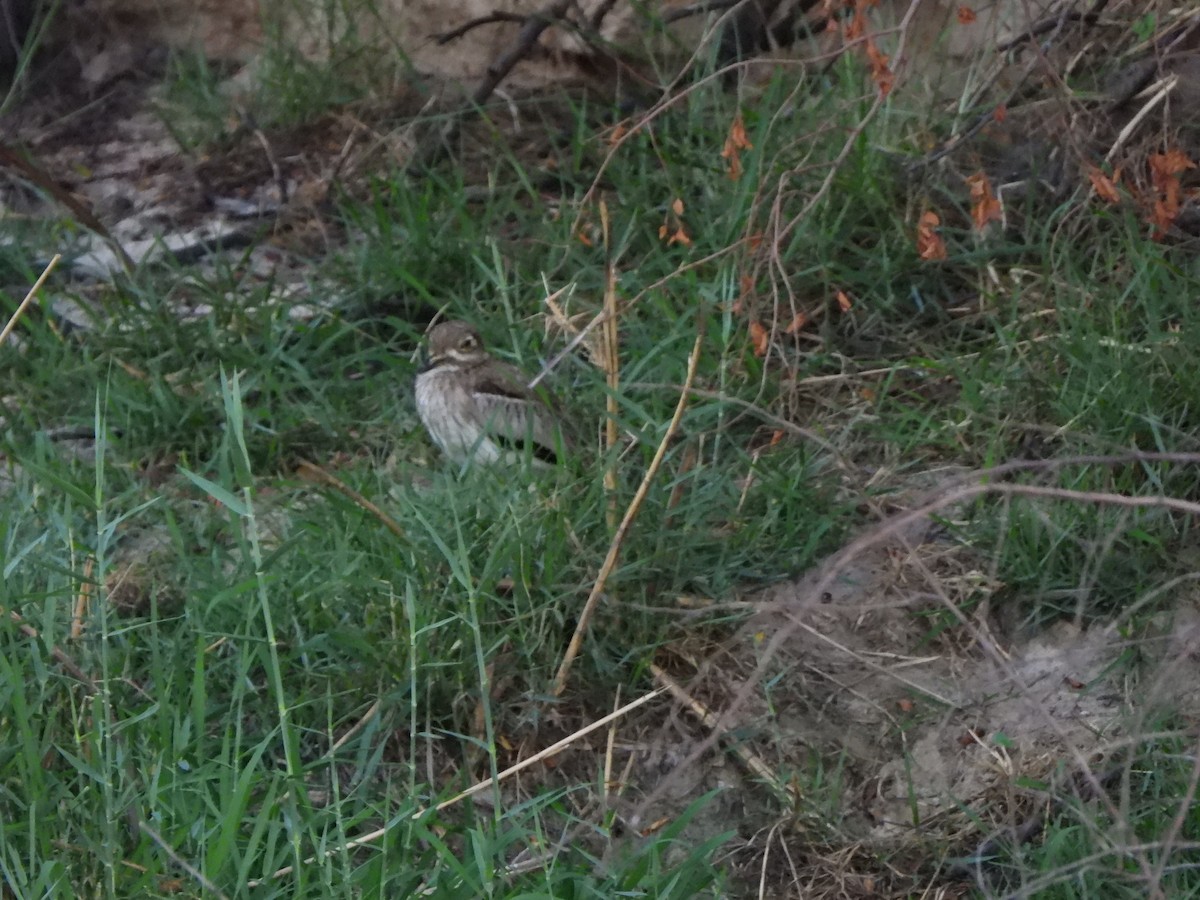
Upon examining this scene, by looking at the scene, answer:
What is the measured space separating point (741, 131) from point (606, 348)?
0.74 m

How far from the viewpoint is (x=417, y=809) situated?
2768 millimetres

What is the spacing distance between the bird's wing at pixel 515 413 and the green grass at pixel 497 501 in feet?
0.40

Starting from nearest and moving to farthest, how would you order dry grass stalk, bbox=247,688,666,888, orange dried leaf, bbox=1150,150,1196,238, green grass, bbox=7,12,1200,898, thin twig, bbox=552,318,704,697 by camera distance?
dry grass stalk, bbox=247,688,666,888 → green grass, bbox=7,12,1200,898 → thin twig, bbox=552,318,704,697 → orange dried leaf, bbox=1150,150,1196,238

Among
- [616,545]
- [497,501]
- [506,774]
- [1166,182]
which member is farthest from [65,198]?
[1166,182]

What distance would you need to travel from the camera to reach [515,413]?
13.0 feet

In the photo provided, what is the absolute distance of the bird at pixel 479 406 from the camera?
3.80 meters

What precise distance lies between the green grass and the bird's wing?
12 centimetres

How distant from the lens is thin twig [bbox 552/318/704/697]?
2.90m

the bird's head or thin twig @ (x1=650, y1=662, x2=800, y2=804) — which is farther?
the bird's head

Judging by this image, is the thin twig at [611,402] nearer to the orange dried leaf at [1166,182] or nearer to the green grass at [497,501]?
the green grass at [497,501]

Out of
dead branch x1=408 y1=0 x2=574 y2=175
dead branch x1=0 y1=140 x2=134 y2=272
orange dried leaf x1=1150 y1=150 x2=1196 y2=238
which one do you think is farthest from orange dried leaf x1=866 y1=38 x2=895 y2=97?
dead branch x1=0 y1=140 x2=134 y2=272

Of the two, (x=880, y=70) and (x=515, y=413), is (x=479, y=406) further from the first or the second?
(x=880, y=70)

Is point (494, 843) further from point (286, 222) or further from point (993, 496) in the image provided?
point (286, 222)

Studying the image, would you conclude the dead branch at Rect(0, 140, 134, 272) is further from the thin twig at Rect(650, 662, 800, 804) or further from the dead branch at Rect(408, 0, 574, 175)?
the thin twig at Rect(650, 662, 800, 804)
